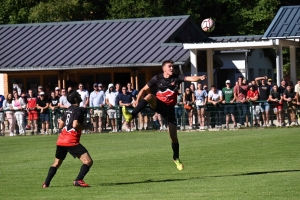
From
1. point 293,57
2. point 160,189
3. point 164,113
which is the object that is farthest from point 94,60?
point 160,189

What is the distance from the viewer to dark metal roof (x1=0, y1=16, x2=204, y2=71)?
35906 mm

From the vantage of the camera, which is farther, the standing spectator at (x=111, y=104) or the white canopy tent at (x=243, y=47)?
the white canopy tent at (x=243, y=47)

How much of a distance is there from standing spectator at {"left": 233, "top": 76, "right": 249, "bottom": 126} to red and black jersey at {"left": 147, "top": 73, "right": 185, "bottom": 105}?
13.6m

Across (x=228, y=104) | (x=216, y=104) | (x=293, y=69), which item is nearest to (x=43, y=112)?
(x=216, y=104)

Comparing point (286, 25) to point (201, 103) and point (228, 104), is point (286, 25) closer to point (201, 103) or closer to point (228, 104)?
point (228, 104)

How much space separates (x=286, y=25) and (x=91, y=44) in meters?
10.3

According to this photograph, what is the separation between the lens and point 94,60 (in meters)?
36.6

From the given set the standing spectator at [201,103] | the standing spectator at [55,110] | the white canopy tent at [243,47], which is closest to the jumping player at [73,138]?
the standing spectator at [201,103]

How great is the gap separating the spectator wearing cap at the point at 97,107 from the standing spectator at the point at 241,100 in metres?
5.35

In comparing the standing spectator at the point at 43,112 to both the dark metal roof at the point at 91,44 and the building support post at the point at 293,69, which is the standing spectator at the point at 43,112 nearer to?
the dark metal roof at the point at 91,44

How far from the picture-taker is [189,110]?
29391mm

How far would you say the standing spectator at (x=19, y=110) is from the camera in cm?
3147

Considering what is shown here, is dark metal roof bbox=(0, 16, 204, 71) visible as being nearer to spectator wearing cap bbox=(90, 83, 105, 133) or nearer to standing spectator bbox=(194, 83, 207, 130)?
spectator wearing cap bbox=(90, 83, 105, 133)

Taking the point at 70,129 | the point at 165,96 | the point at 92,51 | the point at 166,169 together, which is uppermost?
the point at 92,51
